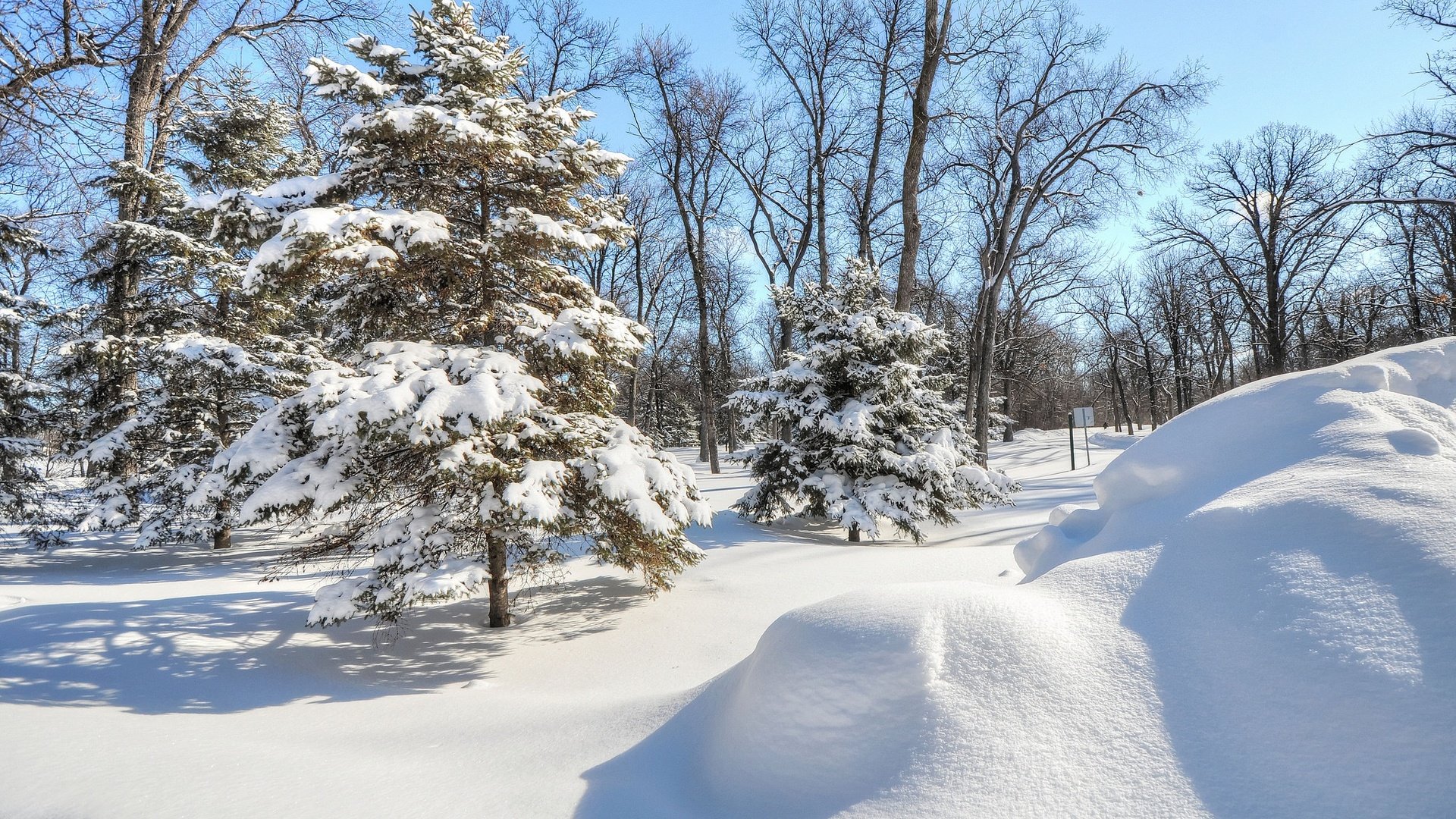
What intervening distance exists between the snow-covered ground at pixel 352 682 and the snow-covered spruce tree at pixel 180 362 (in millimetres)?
1201

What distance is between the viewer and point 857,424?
33.4 ft

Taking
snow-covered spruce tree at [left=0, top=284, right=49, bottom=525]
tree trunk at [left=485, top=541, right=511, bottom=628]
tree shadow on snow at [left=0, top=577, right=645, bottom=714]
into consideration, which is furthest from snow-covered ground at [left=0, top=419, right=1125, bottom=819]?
snow-covered spruce tree at [left=0, top=284, right=49, bottom=525]

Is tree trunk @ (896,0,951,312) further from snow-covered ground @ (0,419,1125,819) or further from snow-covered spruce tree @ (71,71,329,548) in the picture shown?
snow-covered spruce tree @ (71,71,329,548)

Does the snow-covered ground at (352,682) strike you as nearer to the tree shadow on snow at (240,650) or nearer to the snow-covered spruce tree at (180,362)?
the tree shadow on snow at (240,650)

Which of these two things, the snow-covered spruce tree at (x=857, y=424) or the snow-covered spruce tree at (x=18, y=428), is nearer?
the snow-covered spruce tree at (x=18, y=428)

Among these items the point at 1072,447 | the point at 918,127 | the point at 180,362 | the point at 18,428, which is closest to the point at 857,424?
the point at 918,127

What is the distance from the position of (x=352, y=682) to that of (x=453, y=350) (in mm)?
2689

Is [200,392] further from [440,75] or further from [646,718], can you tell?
[646,718]

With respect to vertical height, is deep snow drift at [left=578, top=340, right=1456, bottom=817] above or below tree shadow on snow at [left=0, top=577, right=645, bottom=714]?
above

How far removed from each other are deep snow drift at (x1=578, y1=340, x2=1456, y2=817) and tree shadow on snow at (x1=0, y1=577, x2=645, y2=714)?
315 cm

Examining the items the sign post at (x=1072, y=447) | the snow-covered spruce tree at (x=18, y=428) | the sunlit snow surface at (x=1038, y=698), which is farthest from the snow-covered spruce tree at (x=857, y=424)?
the sign post at (x=1072, y=447)

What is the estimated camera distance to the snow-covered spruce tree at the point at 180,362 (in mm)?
10188

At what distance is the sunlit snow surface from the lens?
6.93 feet

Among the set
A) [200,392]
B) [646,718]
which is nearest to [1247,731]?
[646,718]
